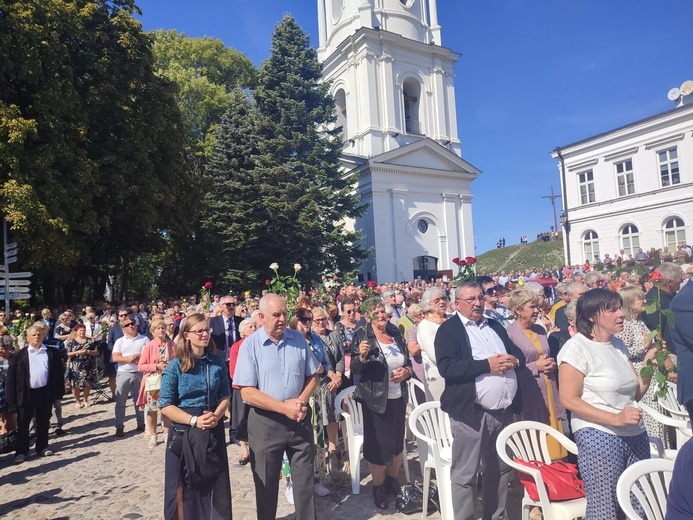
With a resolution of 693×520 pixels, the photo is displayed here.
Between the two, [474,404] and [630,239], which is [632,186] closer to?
[630,239]

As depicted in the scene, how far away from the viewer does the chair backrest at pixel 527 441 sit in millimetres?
3625

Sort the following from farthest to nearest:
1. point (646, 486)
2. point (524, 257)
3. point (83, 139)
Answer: point (524, 257) → point (83, 139) → point (646, 486)

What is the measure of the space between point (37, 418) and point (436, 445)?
6.22 meters

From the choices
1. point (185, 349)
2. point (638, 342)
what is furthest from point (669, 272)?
point (185, 349)

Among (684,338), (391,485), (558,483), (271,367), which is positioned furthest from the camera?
(391,485)

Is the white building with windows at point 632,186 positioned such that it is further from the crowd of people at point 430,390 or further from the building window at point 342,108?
the crowd of people at point 430,390

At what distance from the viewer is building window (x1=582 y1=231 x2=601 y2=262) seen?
31684mm

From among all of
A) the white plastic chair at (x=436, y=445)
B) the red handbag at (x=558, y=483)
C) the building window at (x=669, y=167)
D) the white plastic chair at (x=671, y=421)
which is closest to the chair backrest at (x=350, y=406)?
the white plastic chair at (x=436, y=445)

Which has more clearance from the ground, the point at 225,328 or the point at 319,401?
the point at 225,328

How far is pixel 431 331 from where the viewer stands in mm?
4926

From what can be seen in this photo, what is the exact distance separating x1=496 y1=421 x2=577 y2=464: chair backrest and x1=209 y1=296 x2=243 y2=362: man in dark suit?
5769 mm

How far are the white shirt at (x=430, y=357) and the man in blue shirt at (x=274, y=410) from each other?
150 centimetres

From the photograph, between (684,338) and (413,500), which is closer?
(684,338)

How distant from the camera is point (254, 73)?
111 feet
